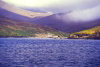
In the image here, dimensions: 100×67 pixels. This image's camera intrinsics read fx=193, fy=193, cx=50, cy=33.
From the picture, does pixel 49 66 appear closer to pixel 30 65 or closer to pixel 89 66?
pixel 30 65

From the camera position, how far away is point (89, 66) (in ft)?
210

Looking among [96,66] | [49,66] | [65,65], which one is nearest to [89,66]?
[96,66]

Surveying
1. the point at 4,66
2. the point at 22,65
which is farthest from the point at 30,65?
the point at 4,66

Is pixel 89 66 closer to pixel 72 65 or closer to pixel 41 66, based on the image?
pixel 72 65

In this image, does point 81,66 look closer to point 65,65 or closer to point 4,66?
point 65,65

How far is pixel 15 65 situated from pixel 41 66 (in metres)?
9.24

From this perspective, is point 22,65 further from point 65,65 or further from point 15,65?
point 65,65

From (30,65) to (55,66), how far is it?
852 centimetres

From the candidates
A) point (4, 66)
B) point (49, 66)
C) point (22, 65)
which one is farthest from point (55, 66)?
point (4, 66)

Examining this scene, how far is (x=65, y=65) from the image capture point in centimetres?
6550

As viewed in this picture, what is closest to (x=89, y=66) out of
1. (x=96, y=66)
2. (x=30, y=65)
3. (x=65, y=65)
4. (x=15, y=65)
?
(x=96, y=66)

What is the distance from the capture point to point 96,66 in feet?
210

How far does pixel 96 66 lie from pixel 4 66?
99.6 ft

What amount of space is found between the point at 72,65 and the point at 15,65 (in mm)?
19366
